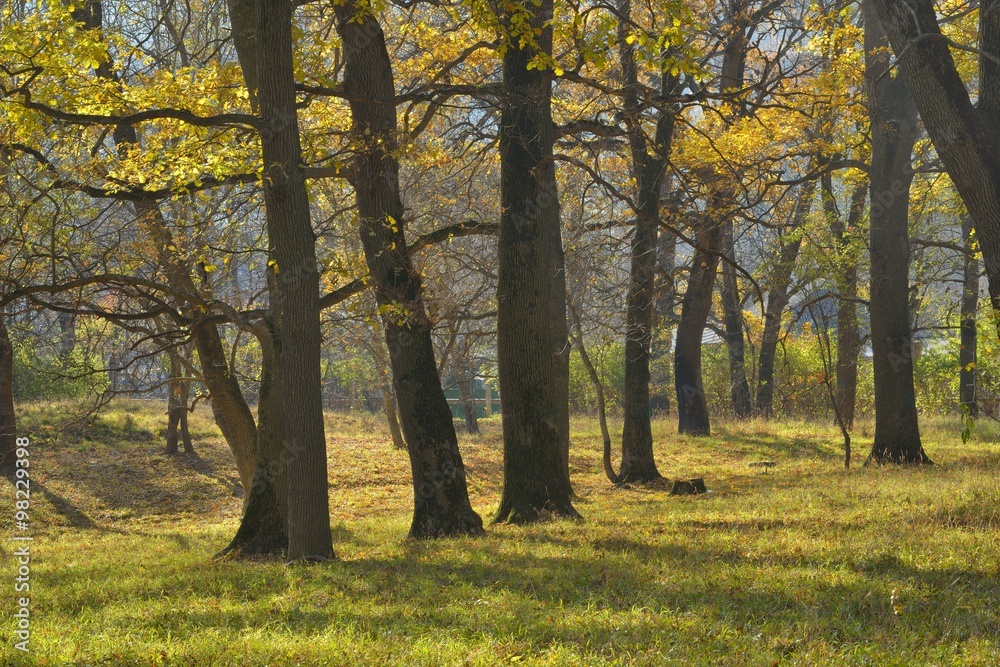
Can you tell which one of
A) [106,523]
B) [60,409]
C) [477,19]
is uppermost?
[477,19]

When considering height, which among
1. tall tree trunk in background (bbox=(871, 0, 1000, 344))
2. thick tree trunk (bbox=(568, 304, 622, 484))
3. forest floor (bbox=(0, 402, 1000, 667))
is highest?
tall tree trunk in background (bbox=(871, 0, 1000, 344))

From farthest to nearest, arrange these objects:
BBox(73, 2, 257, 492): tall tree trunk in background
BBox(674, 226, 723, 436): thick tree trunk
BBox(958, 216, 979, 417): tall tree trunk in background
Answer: BBox(958, 216, 979, 417): tall tree trunk in background, BBox(674, 226, 723, 436): thick tree trunk, BBox(73, 2, 257, 492): tall tree trunk in background

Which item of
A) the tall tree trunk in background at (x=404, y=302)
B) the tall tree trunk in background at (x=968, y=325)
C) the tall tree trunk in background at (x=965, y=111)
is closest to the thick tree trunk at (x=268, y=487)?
the tall tree trunk in background at (x=404, y=302)

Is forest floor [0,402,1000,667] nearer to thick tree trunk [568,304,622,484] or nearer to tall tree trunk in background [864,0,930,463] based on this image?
tall tree trunk in background [864,0,930,463]

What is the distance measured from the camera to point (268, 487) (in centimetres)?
1062

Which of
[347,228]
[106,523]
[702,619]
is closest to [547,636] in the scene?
[702,619]

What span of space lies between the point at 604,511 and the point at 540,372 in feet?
7.78

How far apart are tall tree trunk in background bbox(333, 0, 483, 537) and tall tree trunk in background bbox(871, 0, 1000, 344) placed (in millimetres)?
5683

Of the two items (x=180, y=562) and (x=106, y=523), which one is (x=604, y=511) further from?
(x=106, y=523)

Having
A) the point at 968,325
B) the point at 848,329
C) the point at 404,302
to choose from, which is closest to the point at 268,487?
the point at 404,302

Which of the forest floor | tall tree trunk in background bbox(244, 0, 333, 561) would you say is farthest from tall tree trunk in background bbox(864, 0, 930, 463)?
tall tree trunk in background bbox(244, 0, 333, 561)

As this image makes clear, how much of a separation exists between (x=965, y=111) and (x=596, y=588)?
5.61 meters

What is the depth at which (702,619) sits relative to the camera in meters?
5.60

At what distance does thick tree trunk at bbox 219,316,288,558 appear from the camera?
10.5 m
